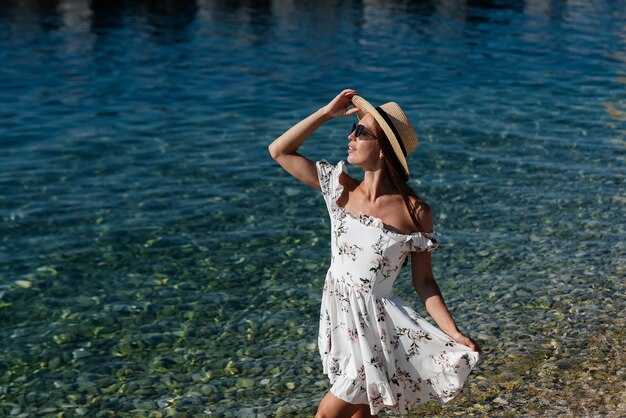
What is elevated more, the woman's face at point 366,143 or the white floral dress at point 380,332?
the woman's face at point 366,143

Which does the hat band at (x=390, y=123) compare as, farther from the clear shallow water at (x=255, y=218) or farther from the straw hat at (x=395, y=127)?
the clear shallow water at (x=255, y=218)

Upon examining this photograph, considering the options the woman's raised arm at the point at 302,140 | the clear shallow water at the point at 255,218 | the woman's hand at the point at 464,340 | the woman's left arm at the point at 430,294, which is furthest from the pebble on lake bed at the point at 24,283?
the woman's hand at the point at 464,340

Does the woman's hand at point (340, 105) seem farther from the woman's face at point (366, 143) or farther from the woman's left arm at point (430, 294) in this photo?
the woman's left arm at point (430, 294)

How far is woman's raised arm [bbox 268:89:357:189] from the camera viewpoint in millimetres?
5473

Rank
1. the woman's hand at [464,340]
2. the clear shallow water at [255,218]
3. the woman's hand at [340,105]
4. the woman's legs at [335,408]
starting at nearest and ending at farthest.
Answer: the woman's hand at [464,340] < the woman's hand at [340,105] < the woman's legs at [335,408] < the clear shallow water at [255,218]

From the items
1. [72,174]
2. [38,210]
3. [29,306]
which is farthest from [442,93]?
[29,306]

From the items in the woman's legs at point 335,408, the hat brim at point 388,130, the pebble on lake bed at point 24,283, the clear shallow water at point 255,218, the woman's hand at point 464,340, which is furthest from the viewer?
the pebble on lake bed at point 24,283

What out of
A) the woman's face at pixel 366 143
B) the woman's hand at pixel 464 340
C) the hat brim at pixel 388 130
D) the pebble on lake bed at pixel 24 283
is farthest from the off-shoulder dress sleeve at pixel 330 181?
the pebble on lake bed at pixel 24 283

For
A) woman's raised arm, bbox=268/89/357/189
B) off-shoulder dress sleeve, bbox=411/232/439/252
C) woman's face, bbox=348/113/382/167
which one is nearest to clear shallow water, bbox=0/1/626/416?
off-shoulder dress sleeve, bbox=411/232/439/252

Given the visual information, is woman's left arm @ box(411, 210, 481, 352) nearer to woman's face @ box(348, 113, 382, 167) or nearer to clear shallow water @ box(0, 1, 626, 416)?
woman's face @ box(348, 113, 382, 167)

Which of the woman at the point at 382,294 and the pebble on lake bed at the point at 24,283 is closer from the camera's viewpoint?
the woman at the point at 382,294

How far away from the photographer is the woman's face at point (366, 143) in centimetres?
533

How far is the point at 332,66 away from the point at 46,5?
12.1 metres

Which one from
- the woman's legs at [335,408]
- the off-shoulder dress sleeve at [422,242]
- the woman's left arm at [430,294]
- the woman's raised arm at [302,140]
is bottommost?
the woman's legs at [335,408]
